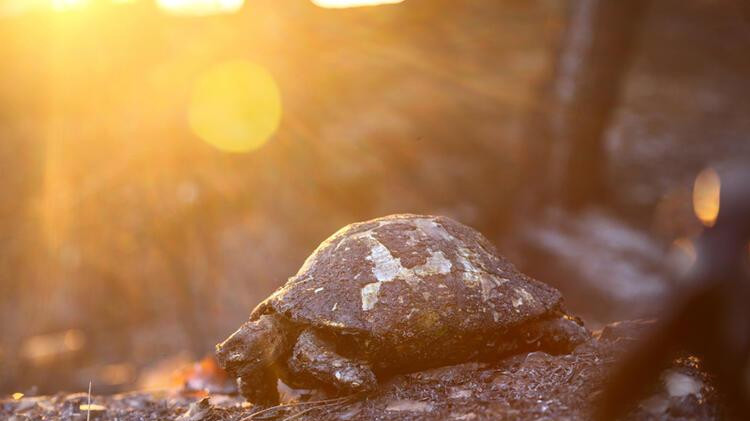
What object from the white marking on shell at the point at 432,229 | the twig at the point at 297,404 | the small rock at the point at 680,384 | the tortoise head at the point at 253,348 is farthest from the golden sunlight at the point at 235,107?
the small rock at the point at 680,384

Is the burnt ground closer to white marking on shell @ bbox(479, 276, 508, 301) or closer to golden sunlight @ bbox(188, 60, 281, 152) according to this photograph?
white marking on shell @ bbox(479, 276, 508, 301)

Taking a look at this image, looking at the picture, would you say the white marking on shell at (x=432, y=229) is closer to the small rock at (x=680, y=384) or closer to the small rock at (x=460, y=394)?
the small rock at (x=460, y=394)

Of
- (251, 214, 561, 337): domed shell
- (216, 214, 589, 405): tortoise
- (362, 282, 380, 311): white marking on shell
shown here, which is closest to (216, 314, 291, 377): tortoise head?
(216, 214, 589, 405): tortoise

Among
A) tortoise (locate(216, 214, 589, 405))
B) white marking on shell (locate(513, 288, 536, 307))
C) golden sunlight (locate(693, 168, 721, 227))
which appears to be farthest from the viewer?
white marking on shell (locate(513, 288, 536, 307))

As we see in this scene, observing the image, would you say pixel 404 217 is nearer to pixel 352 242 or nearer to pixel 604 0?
pixel 352 242

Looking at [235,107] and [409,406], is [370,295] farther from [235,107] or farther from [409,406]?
[235,107]

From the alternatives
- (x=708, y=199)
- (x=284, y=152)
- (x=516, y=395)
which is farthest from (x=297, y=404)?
(x=284, y=152)

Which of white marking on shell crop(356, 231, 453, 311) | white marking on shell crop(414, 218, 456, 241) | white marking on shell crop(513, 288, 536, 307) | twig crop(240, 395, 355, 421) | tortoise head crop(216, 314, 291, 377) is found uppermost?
white marking on shell crop(414, 218, 456, 241)
